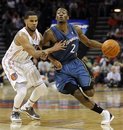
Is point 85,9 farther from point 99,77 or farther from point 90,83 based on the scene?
point 90,83

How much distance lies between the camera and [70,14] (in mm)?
23219

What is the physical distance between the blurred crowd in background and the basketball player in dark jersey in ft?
36.1

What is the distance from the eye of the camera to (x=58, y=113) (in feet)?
30.0

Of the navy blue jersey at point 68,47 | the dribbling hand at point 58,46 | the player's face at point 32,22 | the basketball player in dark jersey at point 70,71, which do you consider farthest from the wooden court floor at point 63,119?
the player's face at point 32,22

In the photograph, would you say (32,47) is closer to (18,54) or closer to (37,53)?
(37,53)

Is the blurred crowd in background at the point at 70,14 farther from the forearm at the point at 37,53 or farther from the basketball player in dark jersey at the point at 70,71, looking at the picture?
the forearm at the point at 37,53

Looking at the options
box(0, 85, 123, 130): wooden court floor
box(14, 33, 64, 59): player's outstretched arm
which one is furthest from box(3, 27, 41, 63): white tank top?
box(0, 85, 123, 130): wooden court floor

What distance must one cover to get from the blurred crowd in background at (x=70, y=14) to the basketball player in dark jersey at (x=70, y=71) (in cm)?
1099

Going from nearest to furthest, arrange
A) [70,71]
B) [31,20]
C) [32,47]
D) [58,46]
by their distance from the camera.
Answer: [58,46] → [32,47] → [70,71] → [31,20]

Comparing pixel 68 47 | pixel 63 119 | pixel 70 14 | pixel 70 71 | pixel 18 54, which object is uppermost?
pixel 68 47

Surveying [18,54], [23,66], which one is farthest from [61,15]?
[23,66]

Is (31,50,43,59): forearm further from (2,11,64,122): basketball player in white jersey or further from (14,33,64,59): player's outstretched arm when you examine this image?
(2,11,64,122): basketball player in white jersey

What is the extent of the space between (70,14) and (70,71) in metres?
15.7

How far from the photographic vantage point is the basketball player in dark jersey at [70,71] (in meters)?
7.67
